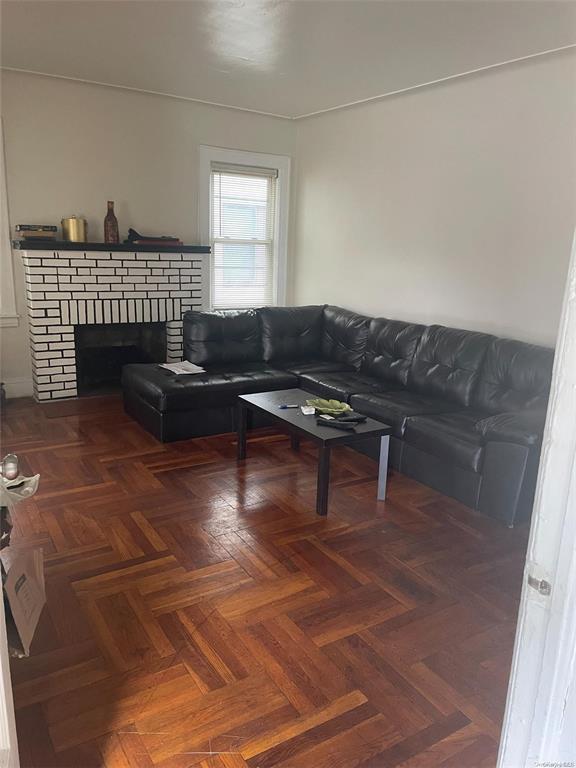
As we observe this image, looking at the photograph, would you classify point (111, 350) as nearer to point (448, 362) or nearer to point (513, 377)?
point (448, 362)

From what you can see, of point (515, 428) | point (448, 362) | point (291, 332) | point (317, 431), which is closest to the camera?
point (515, 428)

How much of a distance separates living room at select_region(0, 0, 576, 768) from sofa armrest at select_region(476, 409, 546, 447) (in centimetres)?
2

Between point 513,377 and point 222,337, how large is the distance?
7.16 feet

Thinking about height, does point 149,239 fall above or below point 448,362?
above

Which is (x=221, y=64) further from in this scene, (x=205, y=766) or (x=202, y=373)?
(x=205, y=766)

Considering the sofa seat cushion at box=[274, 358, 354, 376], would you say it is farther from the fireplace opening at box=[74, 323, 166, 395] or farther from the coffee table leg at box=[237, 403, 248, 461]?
the fireplace opening at box=[74, 323, 166, 395]

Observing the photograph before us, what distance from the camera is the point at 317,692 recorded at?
178 centimetres

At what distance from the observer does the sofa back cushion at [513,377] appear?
10.8 feet

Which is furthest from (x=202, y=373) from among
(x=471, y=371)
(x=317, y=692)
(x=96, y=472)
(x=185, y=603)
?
(x=317, y=692)

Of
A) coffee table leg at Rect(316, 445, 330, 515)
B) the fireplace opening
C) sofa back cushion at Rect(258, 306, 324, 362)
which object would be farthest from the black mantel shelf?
coffee table leg at Rect(316, 445, 330, 515)

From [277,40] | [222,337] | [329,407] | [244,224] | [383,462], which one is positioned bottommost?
[383,462]

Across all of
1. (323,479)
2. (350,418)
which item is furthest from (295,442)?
(323,479)

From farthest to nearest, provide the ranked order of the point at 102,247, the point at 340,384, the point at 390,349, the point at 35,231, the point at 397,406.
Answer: the point at 102,247 → the point at 35,231 → the point at 390,349 → the point at 340,384 → the point at 397,406

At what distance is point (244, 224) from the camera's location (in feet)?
18.4
